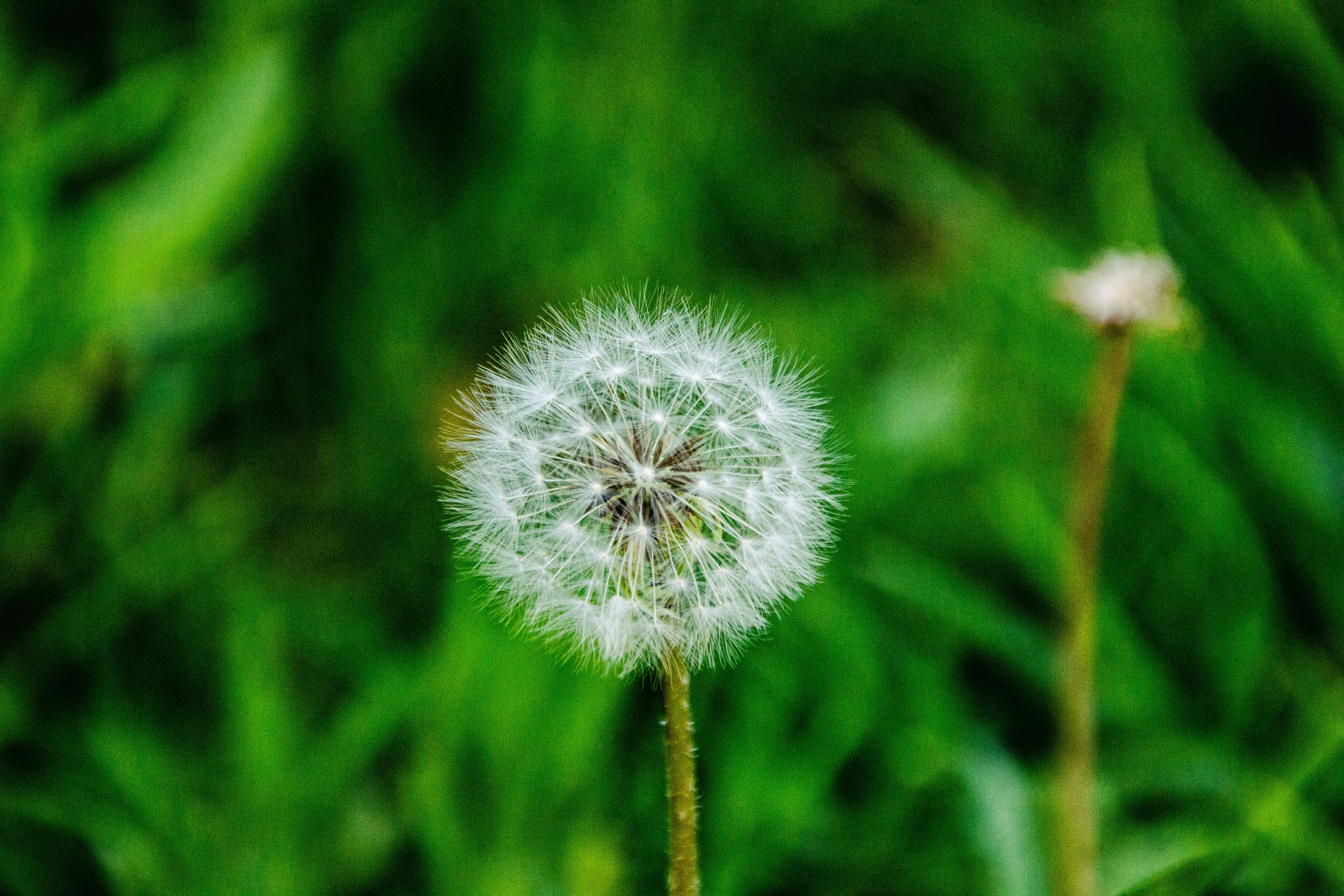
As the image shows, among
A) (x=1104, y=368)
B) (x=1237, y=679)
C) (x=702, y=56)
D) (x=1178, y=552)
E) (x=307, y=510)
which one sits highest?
(x=702, y=56)

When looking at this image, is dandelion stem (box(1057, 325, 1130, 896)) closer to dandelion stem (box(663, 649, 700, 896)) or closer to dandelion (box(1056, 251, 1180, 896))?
dandelion (box(1056, 251, 1180, 896))

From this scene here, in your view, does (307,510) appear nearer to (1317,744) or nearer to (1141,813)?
(1141,813)

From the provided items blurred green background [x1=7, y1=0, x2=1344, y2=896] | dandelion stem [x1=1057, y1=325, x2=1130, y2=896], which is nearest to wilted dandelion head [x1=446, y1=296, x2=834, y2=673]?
dandelion stem [x1=1057, y1=325, x2=1130, y2=896]

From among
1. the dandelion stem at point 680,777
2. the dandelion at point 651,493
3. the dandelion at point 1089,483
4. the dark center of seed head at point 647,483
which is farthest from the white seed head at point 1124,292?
the dandelion stem at point 680,777

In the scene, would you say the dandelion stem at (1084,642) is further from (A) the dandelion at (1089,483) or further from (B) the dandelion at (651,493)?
(B) the dandelion at (651,493)

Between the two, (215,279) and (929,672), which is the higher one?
(215,279)

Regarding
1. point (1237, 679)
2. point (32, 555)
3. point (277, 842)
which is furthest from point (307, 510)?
point (1237, 679)
